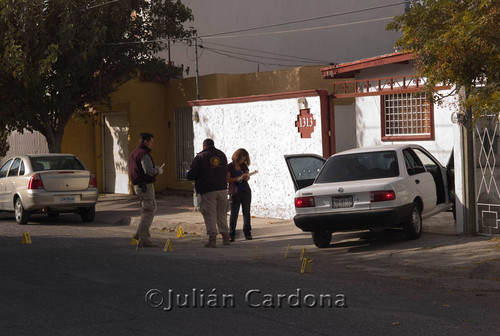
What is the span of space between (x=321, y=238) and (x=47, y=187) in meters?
7.24

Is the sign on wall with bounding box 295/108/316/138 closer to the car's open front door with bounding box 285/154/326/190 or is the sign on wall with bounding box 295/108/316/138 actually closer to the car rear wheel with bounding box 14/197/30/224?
the car's open front door with bounding box 285/154/326/190

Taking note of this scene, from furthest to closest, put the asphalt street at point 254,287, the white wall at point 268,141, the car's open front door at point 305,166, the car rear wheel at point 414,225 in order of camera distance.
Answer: the white wall at point 268,141, the car's open front door at point 305,166, the car rear wheel at point 414,225, the asphalt street at point 254,287

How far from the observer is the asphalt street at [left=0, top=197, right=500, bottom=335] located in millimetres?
6867

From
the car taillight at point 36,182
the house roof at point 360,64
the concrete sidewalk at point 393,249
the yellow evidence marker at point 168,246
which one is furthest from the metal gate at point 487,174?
the car taillight at point 36,182

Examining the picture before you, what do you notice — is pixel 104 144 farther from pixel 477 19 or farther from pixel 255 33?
pixel 477 19

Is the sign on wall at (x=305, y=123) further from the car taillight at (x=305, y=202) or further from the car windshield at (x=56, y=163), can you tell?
the car windshield at (x=56, y=163)

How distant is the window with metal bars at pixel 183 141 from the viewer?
2361 centimetres

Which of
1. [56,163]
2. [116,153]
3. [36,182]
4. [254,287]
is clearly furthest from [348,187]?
[116,153]

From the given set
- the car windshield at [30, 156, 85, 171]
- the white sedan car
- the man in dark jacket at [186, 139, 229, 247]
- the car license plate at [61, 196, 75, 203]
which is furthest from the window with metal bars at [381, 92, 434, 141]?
the car license plate at [61, 196, 75, 203]

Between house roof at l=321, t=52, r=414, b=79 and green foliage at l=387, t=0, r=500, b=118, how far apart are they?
6175 mm

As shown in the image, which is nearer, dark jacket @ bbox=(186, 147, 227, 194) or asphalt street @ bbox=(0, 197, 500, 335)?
asphalt street @ bbox=(0, 197, 500, 335)

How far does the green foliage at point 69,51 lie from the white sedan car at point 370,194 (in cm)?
881

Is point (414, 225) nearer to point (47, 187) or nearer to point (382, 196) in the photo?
point (382, 196)

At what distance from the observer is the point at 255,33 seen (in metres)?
27.6
